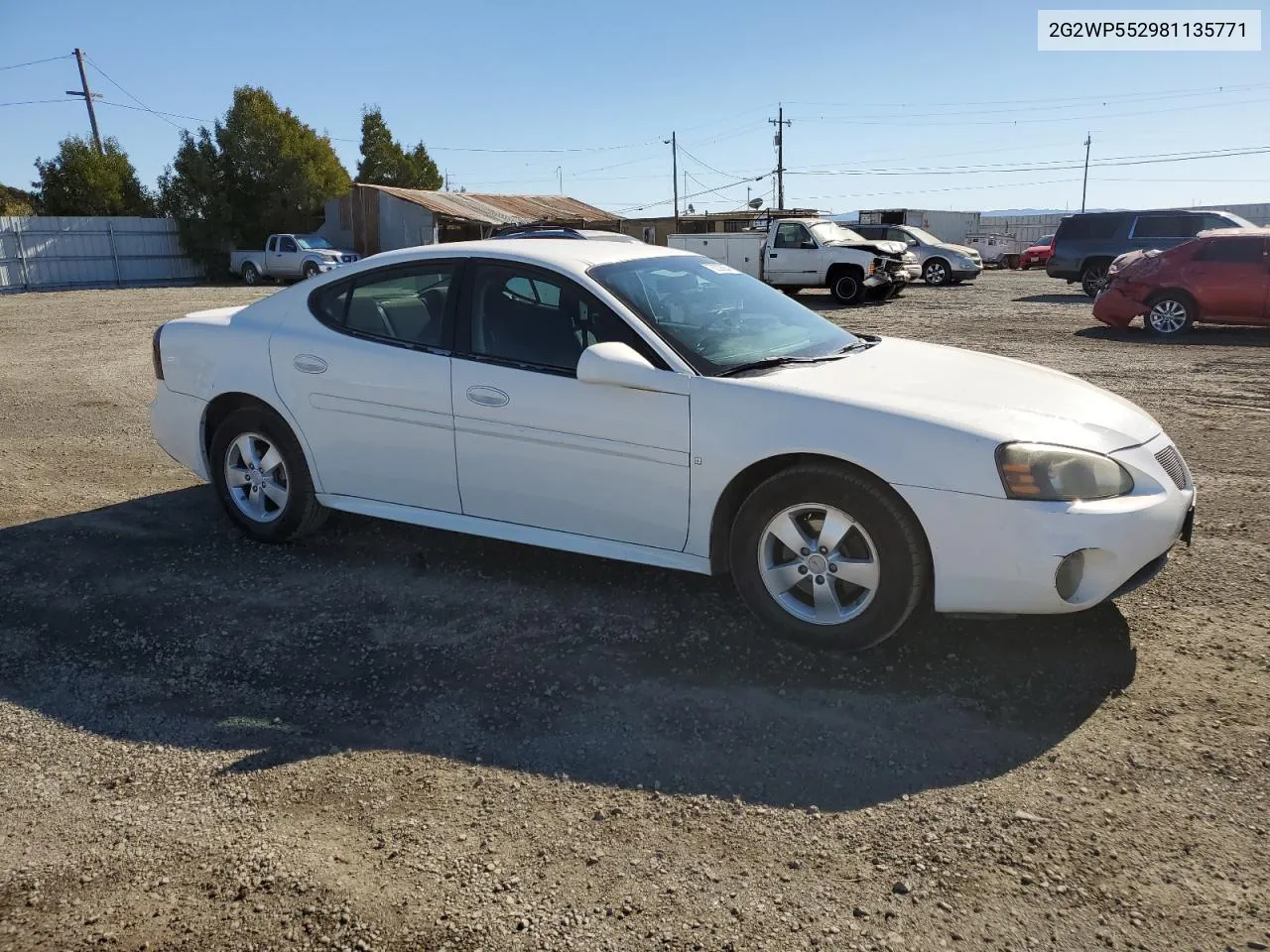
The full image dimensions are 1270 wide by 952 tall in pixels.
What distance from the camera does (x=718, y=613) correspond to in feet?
14.0

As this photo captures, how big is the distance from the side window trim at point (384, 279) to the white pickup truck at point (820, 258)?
16902mm

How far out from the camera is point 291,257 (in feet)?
105

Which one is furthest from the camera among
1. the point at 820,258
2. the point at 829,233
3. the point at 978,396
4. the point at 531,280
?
the point at 829,233

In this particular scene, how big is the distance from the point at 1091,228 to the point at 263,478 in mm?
20114

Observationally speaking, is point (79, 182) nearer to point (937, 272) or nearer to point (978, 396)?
point (937, 272)

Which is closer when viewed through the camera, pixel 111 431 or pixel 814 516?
pixel 814 516

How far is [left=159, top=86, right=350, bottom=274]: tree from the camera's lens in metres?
38.1

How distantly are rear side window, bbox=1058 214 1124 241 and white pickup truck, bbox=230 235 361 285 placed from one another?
20877 mm

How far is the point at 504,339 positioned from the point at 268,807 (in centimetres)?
226

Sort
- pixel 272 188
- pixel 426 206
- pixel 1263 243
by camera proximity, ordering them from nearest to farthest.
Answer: pixel 1263 243
pixel 426 206
pixel 272 188

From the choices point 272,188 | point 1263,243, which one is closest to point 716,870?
point 1263,243

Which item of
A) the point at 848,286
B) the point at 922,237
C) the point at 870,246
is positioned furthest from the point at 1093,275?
the point at 922,237

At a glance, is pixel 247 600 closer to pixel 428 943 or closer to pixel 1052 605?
pixel 428 943

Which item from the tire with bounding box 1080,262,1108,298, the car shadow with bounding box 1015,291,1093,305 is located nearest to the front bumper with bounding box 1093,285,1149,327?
the car shadow with bounding box 1015,291,1093,305
